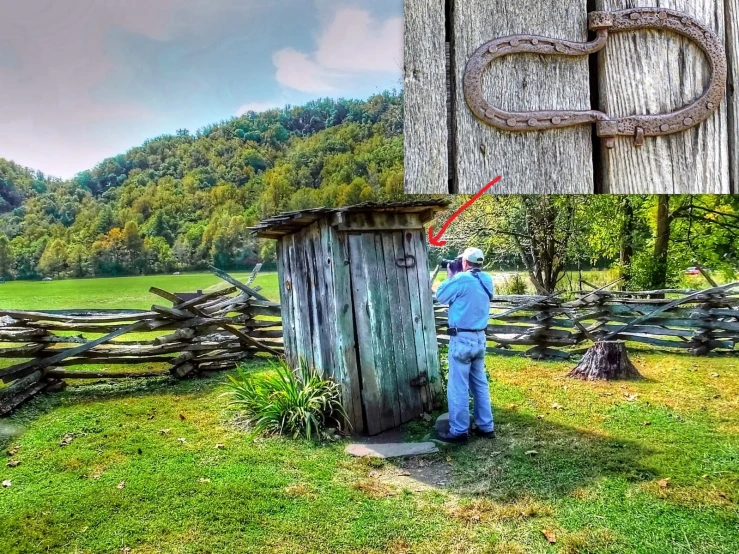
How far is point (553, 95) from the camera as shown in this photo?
27.3 inches

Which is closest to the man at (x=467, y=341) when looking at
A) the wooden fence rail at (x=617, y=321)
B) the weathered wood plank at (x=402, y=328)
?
the weathered wood plank at (x=402, y=328)

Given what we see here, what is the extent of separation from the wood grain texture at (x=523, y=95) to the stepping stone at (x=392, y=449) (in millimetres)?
3618

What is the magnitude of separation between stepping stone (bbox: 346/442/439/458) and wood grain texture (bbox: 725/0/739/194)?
363cm

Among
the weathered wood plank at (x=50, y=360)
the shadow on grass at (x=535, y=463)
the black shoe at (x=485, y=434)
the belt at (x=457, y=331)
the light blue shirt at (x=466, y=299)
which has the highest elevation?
the light blue shirt at (x=466, y=299)

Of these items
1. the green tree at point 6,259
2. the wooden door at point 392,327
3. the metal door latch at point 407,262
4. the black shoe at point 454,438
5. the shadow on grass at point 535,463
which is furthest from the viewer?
the green tree at point 6,259

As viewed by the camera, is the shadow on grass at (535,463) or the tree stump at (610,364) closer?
the shadow on grass at (535,463)

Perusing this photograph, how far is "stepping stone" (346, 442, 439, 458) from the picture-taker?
4008mm

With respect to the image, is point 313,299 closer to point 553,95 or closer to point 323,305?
point 323,305

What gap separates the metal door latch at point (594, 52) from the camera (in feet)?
2.21

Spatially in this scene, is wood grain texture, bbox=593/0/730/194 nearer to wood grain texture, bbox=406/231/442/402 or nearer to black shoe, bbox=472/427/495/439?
black shoe, bbox=472/427/495/439

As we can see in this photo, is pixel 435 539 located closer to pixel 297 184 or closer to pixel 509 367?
pixel 509 367

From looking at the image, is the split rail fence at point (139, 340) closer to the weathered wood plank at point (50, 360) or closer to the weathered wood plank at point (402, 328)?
the weathered wood plank at point (50, 360)

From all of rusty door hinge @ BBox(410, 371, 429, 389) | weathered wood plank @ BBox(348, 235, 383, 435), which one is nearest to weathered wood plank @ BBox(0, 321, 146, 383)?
weathered wood plank @ BBox(348, 235, 383, 435)

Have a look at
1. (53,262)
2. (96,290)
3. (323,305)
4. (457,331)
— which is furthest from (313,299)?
(53,262)
